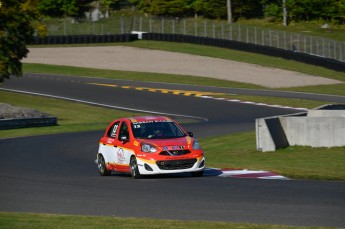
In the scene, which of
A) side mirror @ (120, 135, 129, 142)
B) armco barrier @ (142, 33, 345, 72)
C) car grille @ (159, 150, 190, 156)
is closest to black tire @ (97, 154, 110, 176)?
side mirror @ (120, 135, 129, 142)

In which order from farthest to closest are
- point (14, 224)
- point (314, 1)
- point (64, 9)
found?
point (64, 9) → point (314, 1) → point (14, 224)

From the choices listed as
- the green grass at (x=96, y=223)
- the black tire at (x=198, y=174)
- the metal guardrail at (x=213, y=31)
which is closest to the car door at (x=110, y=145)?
the black tire at (x=198, y=174)

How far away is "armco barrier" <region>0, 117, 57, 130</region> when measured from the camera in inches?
1375

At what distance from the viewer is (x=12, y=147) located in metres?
27.8

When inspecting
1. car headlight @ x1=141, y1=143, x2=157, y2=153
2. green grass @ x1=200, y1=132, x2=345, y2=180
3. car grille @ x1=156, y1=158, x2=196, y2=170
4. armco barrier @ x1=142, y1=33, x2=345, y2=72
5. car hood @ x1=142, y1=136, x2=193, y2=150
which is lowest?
armco barrier @ x1=142, y1=33, x2=345, y2=72

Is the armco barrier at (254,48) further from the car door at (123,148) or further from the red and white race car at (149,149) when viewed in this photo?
the car door at (123,148)

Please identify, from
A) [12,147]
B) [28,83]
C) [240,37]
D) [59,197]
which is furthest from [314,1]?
[59,197]

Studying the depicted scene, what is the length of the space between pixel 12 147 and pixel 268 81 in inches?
1221

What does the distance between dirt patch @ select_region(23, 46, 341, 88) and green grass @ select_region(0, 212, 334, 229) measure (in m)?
43.1

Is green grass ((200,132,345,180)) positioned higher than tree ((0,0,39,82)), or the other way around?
tree ((0,0,39,82))

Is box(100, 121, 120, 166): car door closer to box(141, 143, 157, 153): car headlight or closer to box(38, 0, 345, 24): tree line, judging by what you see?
box(141, 143, 157, 153): car headlight

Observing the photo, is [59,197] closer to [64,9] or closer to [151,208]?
[151,208]

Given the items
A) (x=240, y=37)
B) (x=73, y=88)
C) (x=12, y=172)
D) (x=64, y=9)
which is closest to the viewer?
(x=12, y=172)

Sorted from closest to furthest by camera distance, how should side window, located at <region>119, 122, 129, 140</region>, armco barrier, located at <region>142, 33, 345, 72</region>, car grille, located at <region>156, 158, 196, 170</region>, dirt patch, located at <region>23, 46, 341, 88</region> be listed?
car grille, located at <region>156, 158, 196, 170</region>, side window, located at <region>119, 122, 129, 140</region>, dirt patch, located at <region>23, 46, 341, 88</region>, armco barrier, located at <region>142, 33, 345, 72</region>
